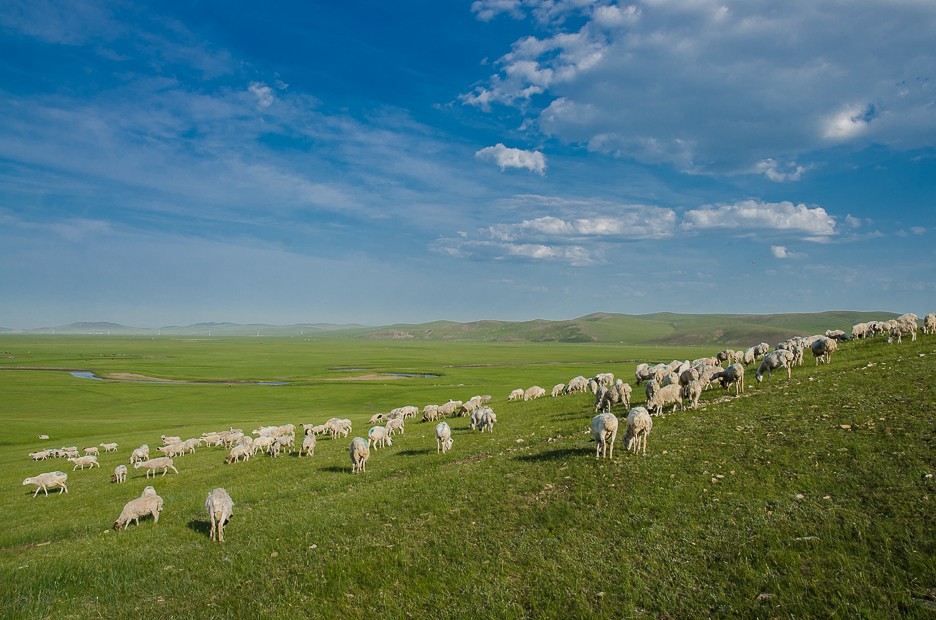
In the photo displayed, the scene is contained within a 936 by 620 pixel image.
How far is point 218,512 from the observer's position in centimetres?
1341

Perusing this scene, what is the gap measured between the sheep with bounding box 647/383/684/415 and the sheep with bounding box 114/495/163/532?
21.3 metres

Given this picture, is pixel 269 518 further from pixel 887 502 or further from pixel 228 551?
pixel 887 502

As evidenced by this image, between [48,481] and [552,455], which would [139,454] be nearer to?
[48,481]

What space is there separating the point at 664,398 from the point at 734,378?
241 inches

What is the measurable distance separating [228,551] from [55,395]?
85.9m

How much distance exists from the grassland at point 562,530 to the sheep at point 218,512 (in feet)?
1.43

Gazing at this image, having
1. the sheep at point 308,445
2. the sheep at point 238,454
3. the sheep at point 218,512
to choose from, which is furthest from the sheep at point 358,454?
the sheep at point 238,454

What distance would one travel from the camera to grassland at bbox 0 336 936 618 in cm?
754

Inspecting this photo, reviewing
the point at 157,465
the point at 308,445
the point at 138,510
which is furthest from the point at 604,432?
Answer: the point at 157,465

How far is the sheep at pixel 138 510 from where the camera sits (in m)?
15.1

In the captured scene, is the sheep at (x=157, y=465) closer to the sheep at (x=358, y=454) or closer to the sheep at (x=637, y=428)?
the sheep at (x=358, y=454)

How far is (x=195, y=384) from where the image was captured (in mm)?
89125

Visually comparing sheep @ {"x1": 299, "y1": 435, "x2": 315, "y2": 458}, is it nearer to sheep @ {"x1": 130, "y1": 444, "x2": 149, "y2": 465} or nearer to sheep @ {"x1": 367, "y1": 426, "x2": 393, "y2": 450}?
sheep @ {"x1": 367, "y1": 426, "x2": 393, "y2": 450}

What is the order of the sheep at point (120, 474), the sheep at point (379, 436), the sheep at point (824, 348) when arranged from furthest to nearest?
the sheep at point (824, 348)
the sheep at point (379, 436)
the sheep at point (120, 474)
